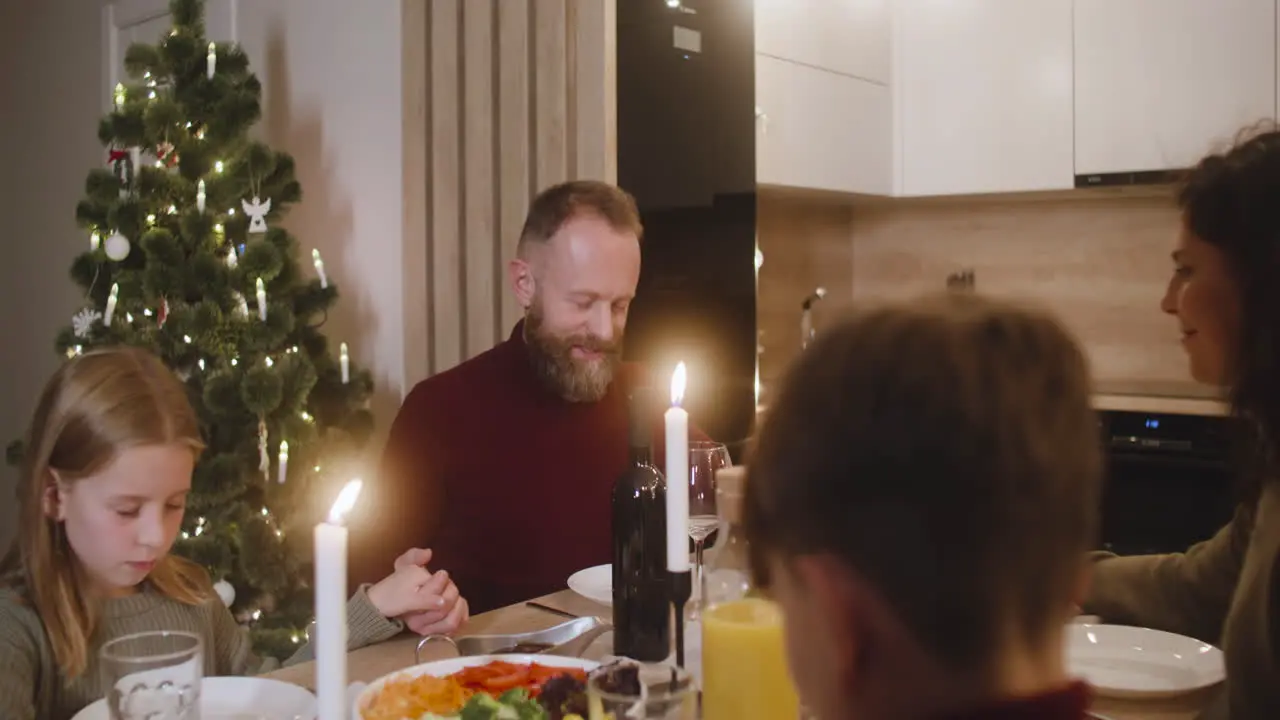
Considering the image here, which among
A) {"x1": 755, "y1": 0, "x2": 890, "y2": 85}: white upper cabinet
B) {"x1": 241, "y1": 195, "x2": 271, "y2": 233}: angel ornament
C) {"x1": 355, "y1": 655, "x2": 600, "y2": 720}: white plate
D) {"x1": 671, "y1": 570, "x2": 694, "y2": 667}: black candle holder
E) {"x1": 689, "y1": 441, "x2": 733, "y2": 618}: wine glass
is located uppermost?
{"x1": 755, "y1": 0, "x2": 890, "y2": 85}: white upper cabinet

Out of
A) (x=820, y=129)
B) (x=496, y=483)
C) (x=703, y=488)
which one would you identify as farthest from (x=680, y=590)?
(x=820, y=129)

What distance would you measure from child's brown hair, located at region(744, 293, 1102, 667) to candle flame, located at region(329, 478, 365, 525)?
29cm

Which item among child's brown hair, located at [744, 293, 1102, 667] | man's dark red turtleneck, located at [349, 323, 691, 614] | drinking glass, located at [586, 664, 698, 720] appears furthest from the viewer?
man's dark red turtleneck, located at [349, 323, 691, 614]

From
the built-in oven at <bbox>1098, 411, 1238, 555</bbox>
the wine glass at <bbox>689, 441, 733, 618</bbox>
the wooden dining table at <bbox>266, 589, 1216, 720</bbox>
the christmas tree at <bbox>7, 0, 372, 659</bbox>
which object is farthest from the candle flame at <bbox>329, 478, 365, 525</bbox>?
the built-in oven at <bbox>1098, 411, 1238, 555</bbox>

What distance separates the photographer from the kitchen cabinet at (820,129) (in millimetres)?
3268

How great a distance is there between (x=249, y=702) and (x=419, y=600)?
0.26m

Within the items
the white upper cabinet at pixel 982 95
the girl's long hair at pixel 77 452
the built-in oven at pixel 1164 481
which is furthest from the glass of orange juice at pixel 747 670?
the white upper cabinet at pixel 982 95

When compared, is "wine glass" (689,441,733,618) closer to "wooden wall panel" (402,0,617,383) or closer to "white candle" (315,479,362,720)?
"white candle" (315,479,362,720)

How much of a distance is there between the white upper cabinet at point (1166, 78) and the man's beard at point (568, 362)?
6.35ft

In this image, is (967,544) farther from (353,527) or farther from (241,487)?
(241,487)

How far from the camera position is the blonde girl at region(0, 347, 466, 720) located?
1.29 m

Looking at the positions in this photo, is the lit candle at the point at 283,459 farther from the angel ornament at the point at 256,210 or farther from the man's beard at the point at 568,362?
the man's beard at the point at 568,362

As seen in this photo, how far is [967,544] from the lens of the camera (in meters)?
0.60

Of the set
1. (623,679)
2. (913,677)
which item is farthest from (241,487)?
(913,677)
